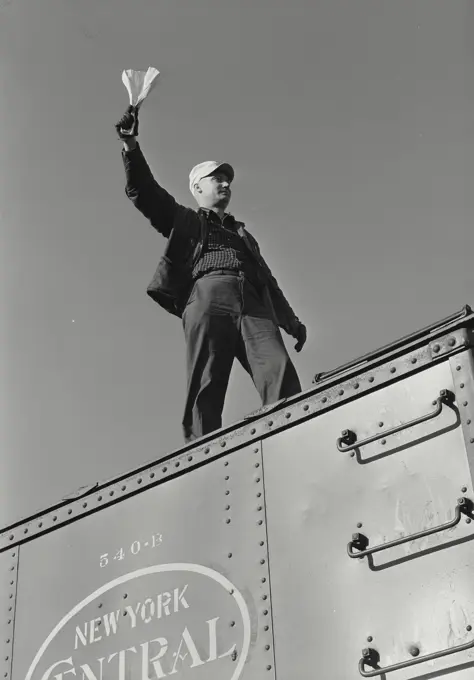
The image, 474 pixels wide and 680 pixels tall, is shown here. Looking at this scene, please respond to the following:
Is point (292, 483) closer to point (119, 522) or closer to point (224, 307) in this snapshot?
point (119, 522)

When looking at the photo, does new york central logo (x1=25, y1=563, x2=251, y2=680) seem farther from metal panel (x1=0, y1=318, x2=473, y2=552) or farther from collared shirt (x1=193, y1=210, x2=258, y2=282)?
collared shirt (x1=193, y1=210, x2=258, y2=282)

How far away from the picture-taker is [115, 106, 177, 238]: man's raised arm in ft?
25.0

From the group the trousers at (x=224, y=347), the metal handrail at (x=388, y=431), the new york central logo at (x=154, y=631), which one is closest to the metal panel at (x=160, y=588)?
the new york central logo at (x=154, y=631)

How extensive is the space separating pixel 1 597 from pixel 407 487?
115 inches

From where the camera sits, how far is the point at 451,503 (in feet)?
14.0

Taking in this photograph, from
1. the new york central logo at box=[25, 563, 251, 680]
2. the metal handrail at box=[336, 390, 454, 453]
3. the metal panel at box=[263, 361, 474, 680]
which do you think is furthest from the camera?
the new york central logo at box=[25, 563, 251, 680]

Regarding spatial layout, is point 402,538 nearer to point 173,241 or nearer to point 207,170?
point 173,241

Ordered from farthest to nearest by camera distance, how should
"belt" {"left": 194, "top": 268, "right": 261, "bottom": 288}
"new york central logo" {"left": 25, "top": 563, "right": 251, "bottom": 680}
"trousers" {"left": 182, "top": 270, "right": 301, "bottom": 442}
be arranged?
1. "belt" {"left": 194, "top": 268, "right": 261, "bottom": 288}
2. "trousers" {"left": 182, "top": 270, "right": 301, "bottom": 442}
3. "new york central logo" {"left": 25, "top": 563, "right": 251, "bottom": 680}

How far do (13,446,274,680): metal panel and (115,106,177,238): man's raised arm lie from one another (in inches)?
113

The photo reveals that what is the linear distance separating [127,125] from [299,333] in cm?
218

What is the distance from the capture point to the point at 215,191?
839 cm

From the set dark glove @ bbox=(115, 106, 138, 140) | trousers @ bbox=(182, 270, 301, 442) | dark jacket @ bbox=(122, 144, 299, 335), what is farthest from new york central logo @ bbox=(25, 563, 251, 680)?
dark glove @ bbox=(115, 106, 138, 140)

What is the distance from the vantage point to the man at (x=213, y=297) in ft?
23.8

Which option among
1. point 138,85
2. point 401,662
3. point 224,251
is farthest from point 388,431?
point 138,85
